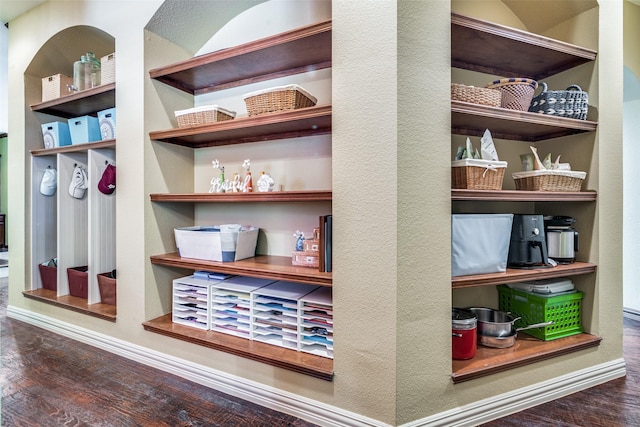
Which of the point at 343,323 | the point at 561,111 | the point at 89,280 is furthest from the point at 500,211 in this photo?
the point at 89,280

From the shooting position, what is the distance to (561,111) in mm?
2031

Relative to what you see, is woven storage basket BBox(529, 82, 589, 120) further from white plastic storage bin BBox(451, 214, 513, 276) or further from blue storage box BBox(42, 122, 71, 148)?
blue storage box BBox(42, 122, 71, 148)

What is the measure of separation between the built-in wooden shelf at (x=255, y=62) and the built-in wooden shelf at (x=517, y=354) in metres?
1.79

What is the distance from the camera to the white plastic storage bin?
68.7 inches

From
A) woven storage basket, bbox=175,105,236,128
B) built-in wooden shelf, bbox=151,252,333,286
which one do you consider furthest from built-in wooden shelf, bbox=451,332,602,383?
woven storage basket, bbox=175,105,236,128

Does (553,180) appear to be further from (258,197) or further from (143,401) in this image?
(143,401)

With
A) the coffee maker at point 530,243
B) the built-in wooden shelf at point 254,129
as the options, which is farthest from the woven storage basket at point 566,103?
the built-in wooden shelf at point 254,129

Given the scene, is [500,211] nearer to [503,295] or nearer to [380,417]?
[503,295]

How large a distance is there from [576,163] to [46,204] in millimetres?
4219

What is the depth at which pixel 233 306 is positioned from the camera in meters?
2.17

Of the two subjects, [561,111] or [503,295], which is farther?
[503,295]

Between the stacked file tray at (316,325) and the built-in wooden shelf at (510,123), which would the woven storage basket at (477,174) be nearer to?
the built-in wooden shelf at (510,123)

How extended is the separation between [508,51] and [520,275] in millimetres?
1255

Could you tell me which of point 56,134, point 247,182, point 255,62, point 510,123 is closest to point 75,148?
point 56,134
